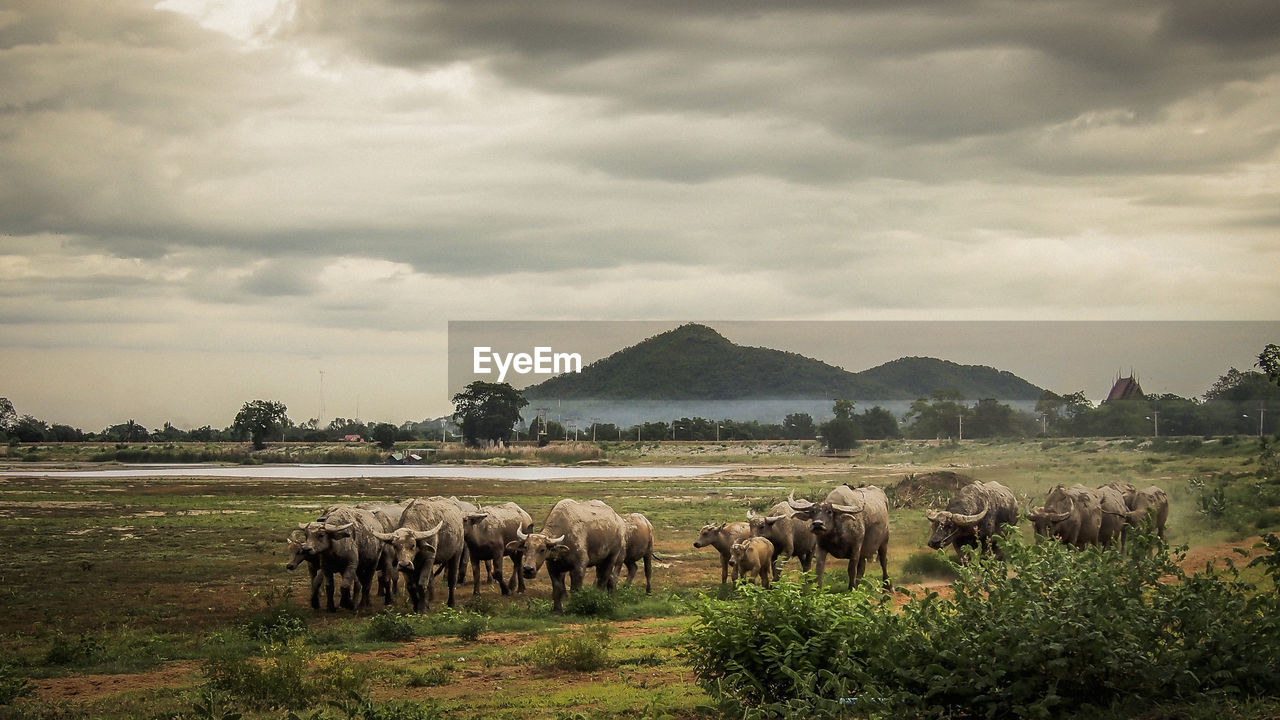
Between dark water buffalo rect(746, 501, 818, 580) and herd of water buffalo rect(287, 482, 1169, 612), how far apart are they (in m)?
0.03

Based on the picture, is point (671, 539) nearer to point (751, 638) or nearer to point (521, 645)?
point (521, 645)

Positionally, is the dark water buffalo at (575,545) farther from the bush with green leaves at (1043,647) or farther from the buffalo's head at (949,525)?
the bush with green leaves at (1043,647)

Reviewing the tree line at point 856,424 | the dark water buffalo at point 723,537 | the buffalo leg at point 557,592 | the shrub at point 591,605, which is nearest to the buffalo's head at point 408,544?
the buffalo leg at point 557,592

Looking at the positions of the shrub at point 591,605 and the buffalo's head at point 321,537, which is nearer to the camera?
the shrub at point 591,605

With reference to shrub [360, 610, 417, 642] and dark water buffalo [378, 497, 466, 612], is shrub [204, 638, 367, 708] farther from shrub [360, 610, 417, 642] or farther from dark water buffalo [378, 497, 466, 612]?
dark water buffalo [378, 497, 466, 612]

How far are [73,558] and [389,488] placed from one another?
106 feet

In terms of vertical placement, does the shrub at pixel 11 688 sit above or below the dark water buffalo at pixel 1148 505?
below

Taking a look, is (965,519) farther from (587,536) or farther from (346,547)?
(346,547)

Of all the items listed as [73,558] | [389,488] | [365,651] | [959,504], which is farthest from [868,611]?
[389,488]

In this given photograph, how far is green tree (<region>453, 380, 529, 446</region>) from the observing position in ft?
365

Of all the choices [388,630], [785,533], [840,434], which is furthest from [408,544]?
[840,434]

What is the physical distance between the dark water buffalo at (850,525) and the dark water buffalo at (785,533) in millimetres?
406

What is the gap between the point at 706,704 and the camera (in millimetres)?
11547

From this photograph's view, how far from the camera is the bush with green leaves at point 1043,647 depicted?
8.98 m
